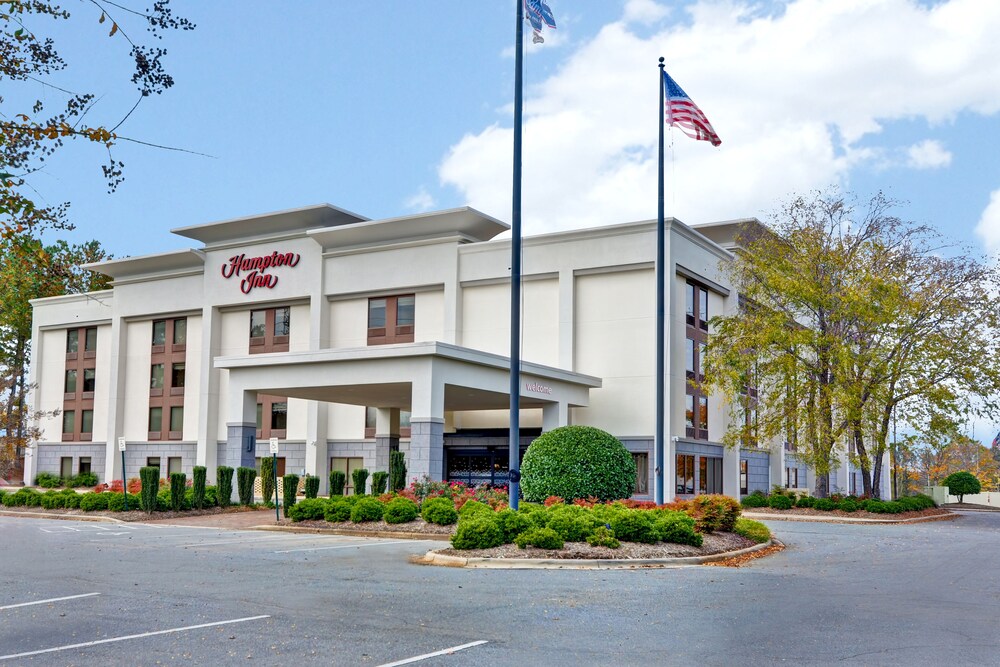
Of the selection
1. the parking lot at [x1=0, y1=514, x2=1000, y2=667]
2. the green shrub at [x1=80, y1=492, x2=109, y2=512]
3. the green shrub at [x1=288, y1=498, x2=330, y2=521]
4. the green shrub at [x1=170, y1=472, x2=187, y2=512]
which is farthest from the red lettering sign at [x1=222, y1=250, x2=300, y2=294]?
the parking lot at [x1=0, y1=514, x2=1000, y2=667]

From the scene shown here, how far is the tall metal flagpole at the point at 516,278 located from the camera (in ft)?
72.9

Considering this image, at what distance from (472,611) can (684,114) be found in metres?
22.1

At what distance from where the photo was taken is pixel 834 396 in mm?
40062

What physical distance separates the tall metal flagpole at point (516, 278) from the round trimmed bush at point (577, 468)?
6.02 meters

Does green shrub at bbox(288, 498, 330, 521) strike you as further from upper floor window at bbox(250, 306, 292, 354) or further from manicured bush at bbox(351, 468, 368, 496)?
upper floor window at bbox(250, 306, 292, 354)

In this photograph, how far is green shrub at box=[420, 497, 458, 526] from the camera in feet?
85.3

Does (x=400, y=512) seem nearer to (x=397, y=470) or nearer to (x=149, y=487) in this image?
(x=397, y=470)

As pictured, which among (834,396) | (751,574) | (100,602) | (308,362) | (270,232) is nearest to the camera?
(100,602)

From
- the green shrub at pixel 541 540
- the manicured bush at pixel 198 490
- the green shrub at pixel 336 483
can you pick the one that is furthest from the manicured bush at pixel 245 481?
the green shrub at pixel 541 540

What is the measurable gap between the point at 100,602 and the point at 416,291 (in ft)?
114

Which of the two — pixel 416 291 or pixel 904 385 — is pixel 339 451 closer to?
pixel 416 291

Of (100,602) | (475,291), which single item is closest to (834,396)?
(475,291)

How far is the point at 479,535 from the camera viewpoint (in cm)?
1934

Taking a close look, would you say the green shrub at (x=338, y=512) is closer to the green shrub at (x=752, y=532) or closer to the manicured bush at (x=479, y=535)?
the manicured bush at (x=479, y=535)
